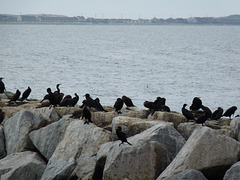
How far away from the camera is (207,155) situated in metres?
11.4

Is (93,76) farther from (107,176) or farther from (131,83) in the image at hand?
(107,176)

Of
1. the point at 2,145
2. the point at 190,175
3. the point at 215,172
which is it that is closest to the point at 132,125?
the point at 215,172

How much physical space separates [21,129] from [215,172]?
8.43 m

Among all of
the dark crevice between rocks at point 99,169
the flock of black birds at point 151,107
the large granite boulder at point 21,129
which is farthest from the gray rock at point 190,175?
the large granite boulder at point 21,129

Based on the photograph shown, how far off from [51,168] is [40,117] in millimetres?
3448

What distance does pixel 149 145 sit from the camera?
39.5ft

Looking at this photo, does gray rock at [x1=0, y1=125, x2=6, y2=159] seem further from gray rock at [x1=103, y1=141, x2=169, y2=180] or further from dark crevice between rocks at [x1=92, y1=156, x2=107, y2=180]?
gray rock at [x1=103, y1=141, x2=169, y2=180]

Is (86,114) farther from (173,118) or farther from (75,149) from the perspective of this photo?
(173,118)

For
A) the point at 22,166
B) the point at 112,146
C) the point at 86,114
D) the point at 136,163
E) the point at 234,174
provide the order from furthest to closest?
the point at 86,114
the point at 22,166
the point at 112,146
the point at 136,163
the point at 234,174

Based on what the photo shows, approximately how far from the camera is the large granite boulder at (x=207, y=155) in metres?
11.2

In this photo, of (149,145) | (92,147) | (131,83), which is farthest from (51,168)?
(131,83)

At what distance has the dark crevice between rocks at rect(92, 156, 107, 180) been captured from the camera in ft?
41.9

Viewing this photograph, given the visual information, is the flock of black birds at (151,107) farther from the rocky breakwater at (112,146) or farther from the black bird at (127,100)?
the rocky breakwater at (112,146)

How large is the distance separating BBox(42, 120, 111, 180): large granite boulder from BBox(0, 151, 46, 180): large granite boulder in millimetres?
486
